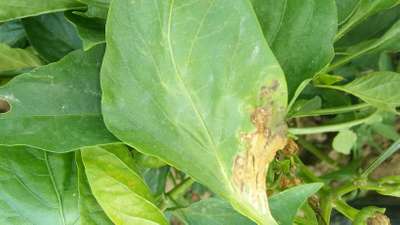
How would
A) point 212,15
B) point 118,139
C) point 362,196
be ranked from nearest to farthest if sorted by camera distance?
point 212,15
point 118,139
point 362,196

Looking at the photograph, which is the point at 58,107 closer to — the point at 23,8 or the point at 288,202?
the point at 23,8

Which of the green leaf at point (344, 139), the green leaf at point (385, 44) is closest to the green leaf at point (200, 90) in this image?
the green leaf at point (385, 44)

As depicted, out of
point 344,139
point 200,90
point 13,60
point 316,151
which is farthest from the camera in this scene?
point 316,151

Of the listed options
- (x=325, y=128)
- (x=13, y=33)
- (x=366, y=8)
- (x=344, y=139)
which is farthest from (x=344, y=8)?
(x=13, y=33)

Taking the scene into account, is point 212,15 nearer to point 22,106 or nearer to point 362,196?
point 22,106

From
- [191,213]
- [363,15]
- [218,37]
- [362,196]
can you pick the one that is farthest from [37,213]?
[362,196]

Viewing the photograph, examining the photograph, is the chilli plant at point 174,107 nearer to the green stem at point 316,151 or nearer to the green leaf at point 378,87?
the green leaf at point 378,87
